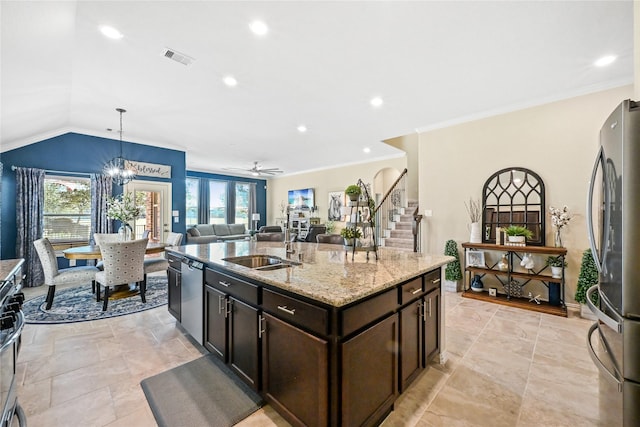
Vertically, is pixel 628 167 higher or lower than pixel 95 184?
lower

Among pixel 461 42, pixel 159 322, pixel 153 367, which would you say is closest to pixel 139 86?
pixel 159 322

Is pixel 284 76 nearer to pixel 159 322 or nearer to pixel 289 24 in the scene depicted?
pixel 289 24

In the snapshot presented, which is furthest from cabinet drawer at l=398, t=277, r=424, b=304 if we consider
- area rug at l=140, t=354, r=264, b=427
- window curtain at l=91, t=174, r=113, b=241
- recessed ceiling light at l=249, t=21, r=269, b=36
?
window curtain at l=91, t=174, r=113, b=241

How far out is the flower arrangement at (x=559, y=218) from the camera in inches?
139

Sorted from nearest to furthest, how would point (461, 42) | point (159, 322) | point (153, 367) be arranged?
point (153, 367) → point (461, 42) → point (159, 322)

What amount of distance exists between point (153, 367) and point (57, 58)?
3.35 metres

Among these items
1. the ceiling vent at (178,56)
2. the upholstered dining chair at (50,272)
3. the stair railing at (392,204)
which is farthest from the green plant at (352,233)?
the stair railing at (392,204)

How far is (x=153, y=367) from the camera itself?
230 centimetres

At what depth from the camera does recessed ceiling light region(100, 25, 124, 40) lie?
2.43 m

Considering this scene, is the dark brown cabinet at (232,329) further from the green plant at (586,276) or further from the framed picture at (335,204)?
the framed picture at (335,204)

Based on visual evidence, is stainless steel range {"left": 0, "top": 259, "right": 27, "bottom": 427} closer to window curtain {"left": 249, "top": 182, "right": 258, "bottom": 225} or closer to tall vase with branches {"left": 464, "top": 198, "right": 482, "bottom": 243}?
tall vase with branches {"left": 464, "top": 198, "right": 482, "bottom": 243}

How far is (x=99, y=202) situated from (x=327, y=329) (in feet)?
20.5

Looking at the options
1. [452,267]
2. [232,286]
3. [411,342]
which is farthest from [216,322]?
[452,267]

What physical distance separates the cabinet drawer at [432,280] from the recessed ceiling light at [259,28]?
259 centimetres
